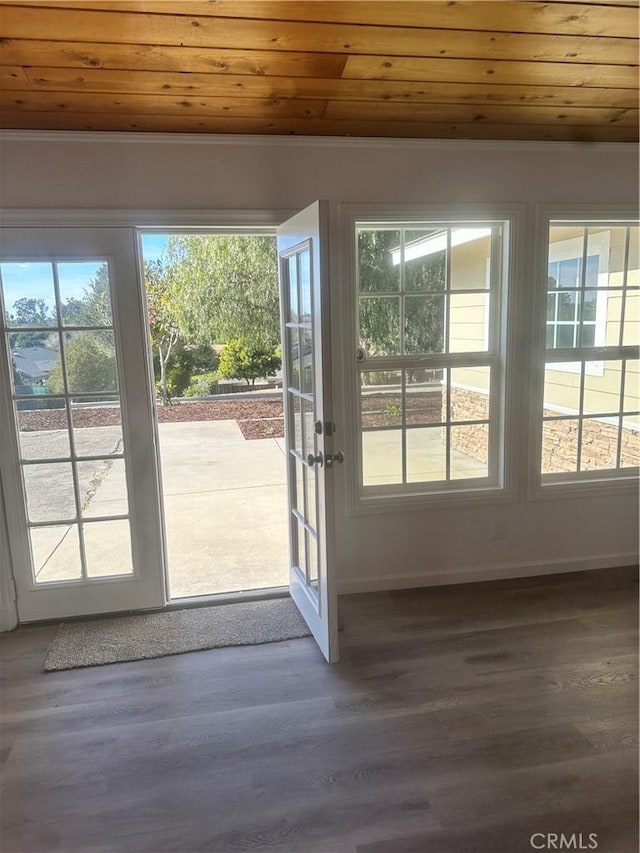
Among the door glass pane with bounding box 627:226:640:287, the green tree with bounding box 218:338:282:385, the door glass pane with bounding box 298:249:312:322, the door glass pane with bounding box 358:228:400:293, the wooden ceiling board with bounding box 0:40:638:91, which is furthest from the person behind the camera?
the green tree with bounding box 218:338:282:385

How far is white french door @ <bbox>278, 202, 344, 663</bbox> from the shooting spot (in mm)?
2234

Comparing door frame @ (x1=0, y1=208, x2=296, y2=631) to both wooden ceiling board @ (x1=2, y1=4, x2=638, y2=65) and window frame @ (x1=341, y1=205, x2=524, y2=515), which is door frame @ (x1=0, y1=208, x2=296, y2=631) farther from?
wooden ceiling board @ (x1=2, y1=4, x2=638, y2=65)

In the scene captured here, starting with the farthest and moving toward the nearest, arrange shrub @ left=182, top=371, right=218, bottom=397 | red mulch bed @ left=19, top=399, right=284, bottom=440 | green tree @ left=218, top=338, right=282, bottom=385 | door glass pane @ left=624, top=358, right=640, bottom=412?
1. shrub @ left=182, top=371, right=218, bottom=397
2. green tree @ left=218, top=338, right=282, bottom=385
3. red mulch bed @ left=19, top=399, right=284, bottom=440
4. door glass pane @ left=624, top=358, right=640, bottom=412

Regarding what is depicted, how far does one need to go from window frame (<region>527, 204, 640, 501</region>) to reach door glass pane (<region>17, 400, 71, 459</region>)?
2560 millimetres

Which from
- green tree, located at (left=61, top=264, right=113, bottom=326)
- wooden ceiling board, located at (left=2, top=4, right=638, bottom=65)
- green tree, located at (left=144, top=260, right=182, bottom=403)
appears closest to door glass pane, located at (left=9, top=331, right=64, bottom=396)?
green tree, located at (left=61, top=264, right=113, bottom=326)

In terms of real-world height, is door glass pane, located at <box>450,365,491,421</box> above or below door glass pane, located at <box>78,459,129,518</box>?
above

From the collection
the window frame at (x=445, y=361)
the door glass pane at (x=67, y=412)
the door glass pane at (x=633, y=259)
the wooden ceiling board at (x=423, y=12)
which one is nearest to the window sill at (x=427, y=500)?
the window frame at (x=445, y=361)

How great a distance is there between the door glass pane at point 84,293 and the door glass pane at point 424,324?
5.15 ft

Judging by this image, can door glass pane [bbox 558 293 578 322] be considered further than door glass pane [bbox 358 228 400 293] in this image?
Yes

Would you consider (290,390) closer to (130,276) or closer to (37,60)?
(130,276)

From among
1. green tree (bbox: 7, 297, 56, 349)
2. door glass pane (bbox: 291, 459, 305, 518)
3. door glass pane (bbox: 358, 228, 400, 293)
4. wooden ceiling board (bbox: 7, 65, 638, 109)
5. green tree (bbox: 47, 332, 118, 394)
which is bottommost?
door glass pane (bbox: 291, 459, 305, 518)

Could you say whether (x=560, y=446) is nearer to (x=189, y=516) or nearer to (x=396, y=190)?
(x=396, y=190)

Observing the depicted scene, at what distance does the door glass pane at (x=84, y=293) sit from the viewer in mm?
2643

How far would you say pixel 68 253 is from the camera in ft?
8.57
